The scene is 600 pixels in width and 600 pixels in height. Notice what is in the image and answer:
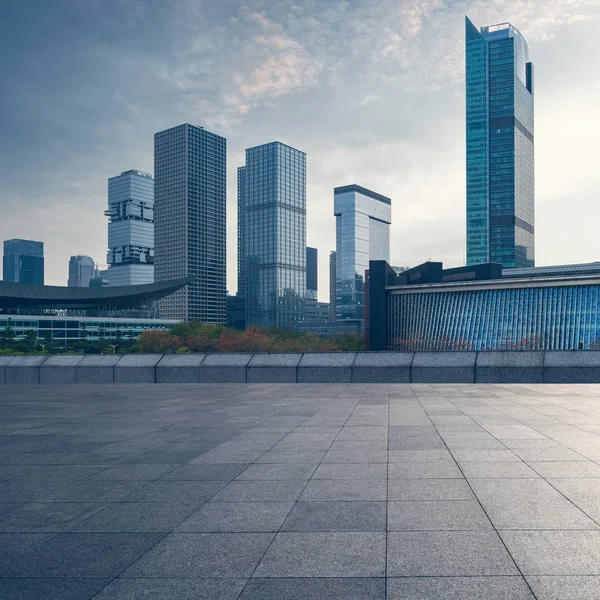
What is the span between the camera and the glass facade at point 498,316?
108125 mm

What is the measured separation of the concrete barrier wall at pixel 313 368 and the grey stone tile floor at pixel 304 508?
909 cm

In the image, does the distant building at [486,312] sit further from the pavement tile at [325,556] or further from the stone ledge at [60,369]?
the pavement tile at [325,556]

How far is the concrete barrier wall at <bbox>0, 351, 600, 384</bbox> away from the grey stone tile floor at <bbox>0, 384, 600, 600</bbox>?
909 centimetres

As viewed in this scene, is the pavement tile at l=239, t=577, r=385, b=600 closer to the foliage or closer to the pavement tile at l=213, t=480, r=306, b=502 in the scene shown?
the pavement tile at l=213, t=480, r=306, b=502

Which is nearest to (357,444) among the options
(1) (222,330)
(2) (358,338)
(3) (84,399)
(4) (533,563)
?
(4) (533,563)

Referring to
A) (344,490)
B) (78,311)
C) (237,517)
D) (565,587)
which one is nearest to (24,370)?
(344,490)

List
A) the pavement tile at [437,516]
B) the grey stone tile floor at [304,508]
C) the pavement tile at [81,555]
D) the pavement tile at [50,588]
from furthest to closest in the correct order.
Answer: the pavement tile at [437,516]
the pavement tile at [81,555]
the grey stone tile floor at [304,508]
the pavement tile at [50,588]

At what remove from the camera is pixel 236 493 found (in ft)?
25.5

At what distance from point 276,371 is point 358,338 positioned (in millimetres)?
122100

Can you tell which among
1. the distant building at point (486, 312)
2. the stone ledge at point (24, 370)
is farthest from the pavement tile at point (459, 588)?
the distant building at point (486, 312)

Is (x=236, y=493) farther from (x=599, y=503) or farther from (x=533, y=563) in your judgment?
(x=599, y=503)

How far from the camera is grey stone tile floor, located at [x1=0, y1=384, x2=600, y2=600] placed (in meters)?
5.00

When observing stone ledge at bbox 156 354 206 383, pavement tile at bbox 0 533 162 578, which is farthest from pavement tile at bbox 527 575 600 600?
stone ledge at bbox 156 354 206 383

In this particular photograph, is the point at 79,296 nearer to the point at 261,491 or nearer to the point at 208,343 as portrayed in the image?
the point at 208,343
